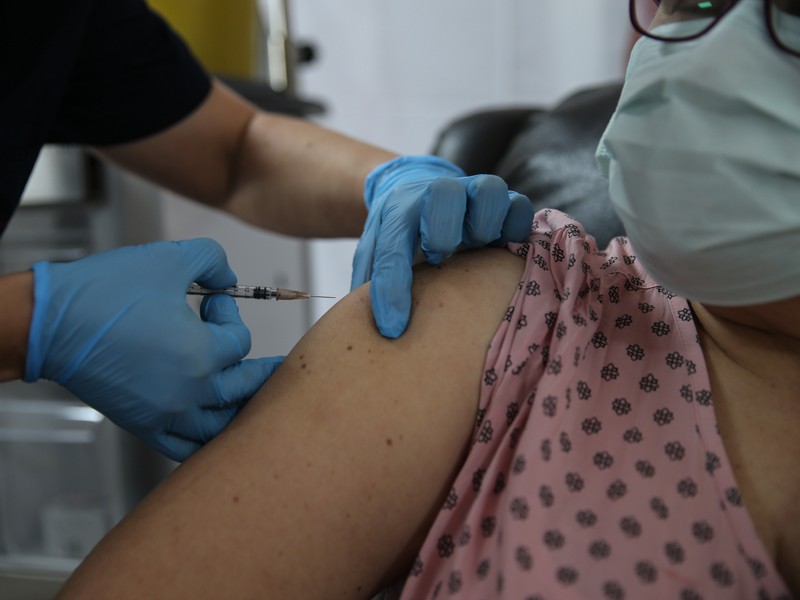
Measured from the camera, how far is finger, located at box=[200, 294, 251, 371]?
0.80m

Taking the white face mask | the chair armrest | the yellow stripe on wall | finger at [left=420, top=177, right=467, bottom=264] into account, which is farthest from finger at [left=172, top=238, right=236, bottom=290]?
the yellow stripe on wall

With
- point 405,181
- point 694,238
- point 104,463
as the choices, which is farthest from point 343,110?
point 694,238

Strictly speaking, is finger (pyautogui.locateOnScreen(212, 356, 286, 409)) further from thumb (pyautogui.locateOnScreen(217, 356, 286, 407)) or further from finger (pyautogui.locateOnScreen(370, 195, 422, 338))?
finger (pyautogui.locateOnScreen(370, 195, 422, 338))

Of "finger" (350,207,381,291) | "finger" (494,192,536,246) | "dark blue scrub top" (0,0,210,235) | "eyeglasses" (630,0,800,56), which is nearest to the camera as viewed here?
"eyeglasses" (630,0,800,56)

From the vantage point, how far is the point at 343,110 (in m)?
2.68

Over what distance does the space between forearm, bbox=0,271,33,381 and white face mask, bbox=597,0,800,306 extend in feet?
1.99

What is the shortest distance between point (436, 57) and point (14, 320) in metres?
2.10

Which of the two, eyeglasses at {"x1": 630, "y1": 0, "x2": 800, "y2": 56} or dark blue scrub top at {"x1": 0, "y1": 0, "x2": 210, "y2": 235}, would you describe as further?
dark blue scrub top at {"x1": 0, "y1": 0, "x2": 210, "y2": 235}

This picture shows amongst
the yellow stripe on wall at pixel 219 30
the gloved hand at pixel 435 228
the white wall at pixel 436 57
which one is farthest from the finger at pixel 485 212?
the white wall at pixel 436 57

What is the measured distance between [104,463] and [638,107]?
4.76 feet

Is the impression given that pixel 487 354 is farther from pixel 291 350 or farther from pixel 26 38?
pixel 26 38

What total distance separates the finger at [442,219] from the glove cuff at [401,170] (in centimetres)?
23

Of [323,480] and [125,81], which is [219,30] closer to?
[125,81]

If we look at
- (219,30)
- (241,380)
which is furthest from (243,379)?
(219,30)
